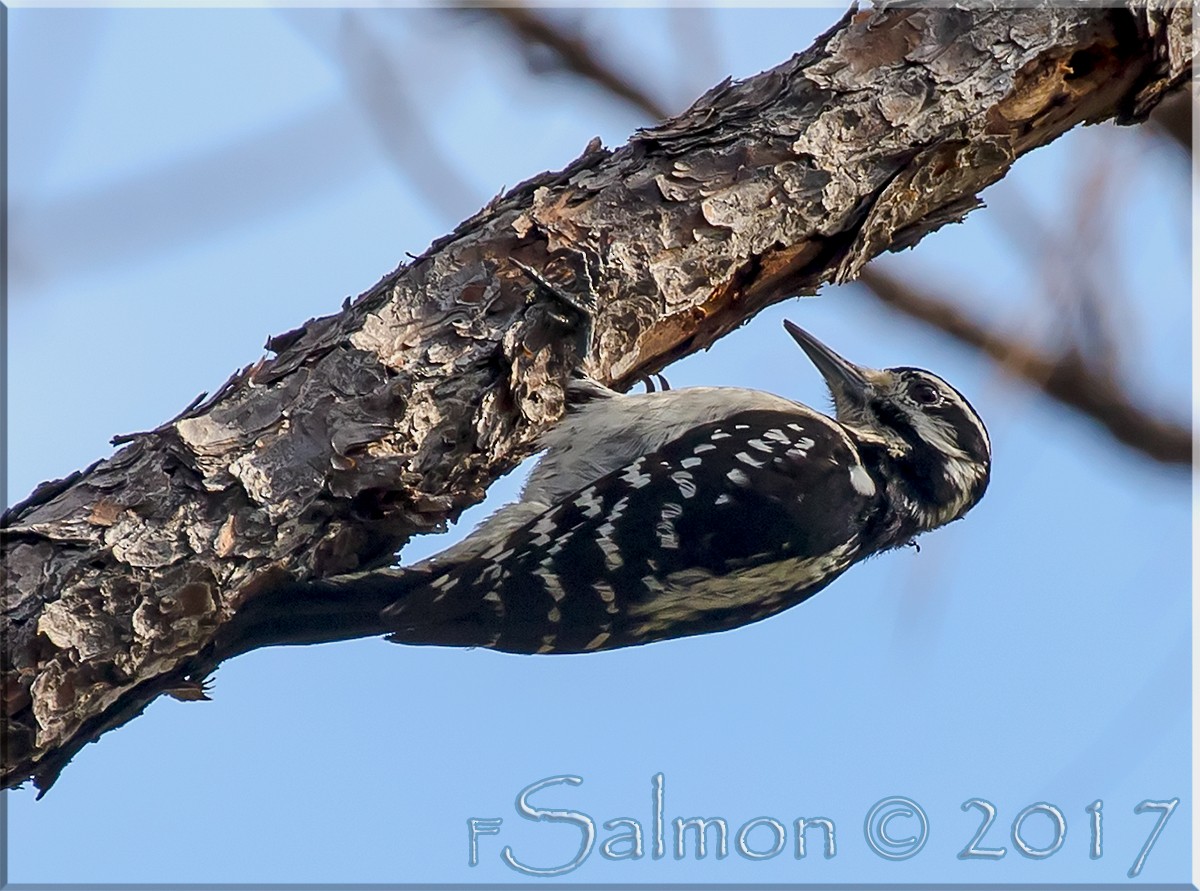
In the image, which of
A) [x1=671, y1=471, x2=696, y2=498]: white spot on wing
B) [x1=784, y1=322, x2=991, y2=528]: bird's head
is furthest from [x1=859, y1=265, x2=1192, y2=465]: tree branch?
[x1=671, y1=471, x2=696, y2=498]: white spot on wing

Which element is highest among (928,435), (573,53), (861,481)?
(573,53)

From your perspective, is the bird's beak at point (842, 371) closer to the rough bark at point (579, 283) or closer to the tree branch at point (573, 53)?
the rough bark at point (579, 283)

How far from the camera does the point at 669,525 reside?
12.4 feet

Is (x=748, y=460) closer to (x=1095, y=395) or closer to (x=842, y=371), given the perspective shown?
(x=842, y=371)

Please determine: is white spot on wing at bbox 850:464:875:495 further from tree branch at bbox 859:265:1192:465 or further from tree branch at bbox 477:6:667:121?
tree branch at bbox 477:6:667:121

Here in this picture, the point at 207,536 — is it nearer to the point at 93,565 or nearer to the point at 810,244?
the point at 93,565

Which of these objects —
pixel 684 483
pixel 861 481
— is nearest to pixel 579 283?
pixel 684 483

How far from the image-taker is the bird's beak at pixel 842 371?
4.58 meters

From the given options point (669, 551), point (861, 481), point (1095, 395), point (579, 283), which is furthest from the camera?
point (861, 481)

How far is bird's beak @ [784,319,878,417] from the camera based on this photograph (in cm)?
458

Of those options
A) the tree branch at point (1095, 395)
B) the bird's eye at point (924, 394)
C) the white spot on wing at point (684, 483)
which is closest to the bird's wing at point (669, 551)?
the white spot on wing at point (684, 483)

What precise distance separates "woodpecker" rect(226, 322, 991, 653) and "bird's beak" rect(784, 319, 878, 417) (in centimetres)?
27

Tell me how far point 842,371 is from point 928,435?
0.42 metres

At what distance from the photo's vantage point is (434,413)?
3.24 meters
